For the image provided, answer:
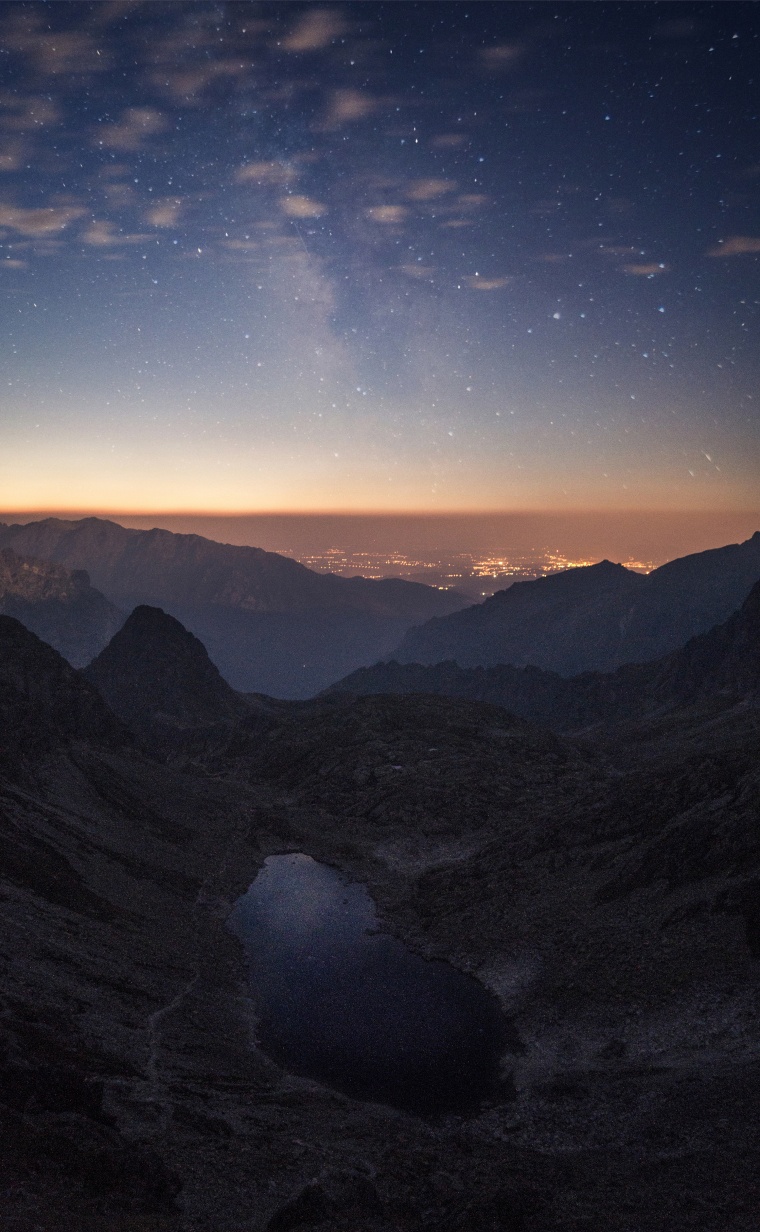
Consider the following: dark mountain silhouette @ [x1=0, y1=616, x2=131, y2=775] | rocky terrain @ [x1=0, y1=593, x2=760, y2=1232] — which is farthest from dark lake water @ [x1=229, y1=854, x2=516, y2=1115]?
dark mountain silhouette @ [x1=0, y1=616, x2=131, y2=775]

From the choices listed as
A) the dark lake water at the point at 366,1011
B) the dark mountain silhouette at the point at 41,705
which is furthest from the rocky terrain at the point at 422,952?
the dark lake water at the point at 366,1011

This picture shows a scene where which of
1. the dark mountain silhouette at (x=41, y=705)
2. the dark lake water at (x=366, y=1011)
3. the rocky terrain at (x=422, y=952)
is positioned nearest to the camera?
the rocky terrain at (x=422, y=952)

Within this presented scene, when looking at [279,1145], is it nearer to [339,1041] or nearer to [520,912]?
[339,1041]

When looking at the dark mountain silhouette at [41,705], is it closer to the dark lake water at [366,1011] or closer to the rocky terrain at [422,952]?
the rocky terrain at [422,952]

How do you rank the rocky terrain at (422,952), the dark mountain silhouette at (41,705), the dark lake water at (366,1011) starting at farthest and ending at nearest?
the dark mountain silhouette at (41,705), the dark lake water at (366,1011), the rocky terrain at (422,952)

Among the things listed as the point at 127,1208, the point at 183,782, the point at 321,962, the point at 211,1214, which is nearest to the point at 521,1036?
the point at 321,962

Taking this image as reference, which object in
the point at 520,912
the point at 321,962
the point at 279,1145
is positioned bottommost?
the point at 321,962
